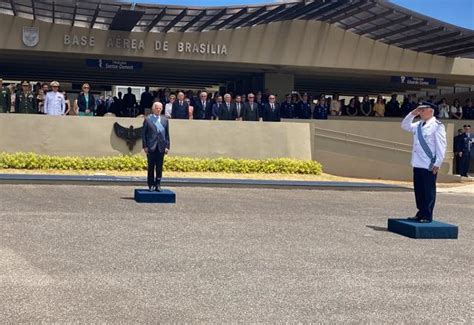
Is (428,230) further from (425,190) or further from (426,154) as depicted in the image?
(426,154)

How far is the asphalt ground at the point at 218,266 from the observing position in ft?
18.5

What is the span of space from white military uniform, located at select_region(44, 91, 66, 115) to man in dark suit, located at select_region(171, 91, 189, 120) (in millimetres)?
3385

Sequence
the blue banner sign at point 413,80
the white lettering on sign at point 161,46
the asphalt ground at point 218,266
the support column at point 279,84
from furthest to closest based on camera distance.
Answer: the blue banner sign at point 413,80
the support column at point 279,84
the white lettering on sign at point 161,46
the asphalt ground at point 218,266

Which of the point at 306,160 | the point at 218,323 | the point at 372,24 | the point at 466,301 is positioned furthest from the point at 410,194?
the point at 218,323

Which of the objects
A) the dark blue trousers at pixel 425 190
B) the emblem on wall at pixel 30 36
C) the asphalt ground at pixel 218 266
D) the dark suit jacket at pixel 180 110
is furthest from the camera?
the emblem on wall at pixel 30 36

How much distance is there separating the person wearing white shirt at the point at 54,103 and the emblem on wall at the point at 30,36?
4951mm

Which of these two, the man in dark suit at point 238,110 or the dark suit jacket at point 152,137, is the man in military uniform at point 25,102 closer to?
the man in dark suit at point 238,110

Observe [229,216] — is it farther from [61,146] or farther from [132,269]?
[61,146]

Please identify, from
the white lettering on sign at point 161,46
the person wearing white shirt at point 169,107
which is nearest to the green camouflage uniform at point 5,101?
the person wearing white shirt at point 169,107

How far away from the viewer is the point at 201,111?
20688mm

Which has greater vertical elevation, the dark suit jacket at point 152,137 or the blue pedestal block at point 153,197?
the dark suit jacket at point 152,137

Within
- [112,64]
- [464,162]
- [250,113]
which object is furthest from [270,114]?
[464,162]

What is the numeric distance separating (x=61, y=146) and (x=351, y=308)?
48.1 feet

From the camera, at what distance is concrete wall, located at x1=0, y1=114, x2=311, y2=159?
1877 cm
